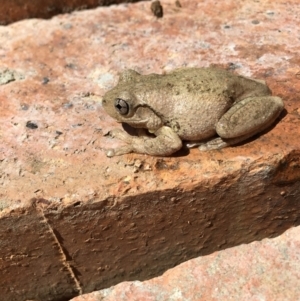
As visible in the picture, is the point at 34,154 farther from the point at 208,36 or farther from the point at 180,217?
the point at 208,36

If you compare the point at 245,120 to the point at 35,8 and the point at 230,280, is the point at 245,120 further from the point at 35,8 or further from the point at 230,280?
the point at 35,8

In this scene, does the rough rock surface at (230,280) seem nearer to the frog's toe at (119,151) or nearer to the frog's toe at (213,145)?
the frog's toe at (213,145)

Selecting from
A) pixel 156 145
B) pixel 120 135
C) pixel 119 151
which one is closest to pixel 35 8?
pixel 120 135

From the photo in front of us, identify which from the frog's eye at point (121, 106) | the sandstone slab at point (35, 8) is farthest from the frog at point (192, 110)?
the sandstone slab at point (35, 8)

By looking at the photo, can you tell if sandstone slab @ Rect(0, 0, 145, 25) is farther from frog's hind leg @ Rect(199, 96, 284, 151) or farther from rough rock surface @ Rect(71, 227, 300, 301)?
rough rock surface @ Rect(71, 227, 300, 301)

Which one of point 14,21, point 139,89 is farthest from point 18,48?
point 139,89

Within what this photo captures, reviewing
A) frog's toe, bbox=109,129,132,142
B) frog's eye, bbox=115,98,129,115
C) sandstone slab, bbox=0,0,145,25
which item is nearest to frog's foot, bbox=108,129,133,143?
frog's toe, bbox=109,129,132,142
